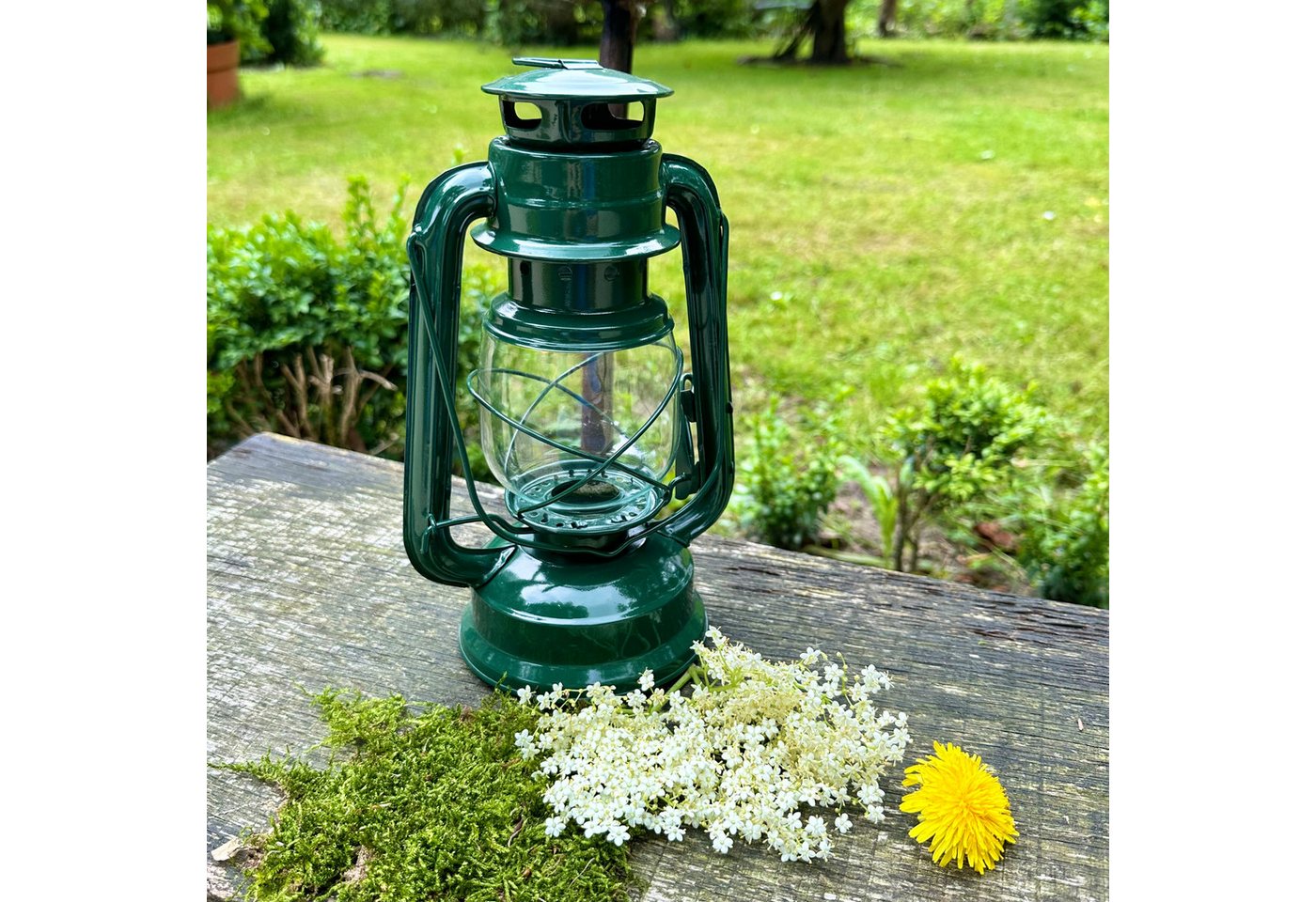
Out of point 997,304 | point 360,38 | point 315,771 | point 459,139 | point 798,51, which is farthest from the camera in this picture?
point 360,38

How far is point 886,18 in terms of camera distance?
11.2 metres

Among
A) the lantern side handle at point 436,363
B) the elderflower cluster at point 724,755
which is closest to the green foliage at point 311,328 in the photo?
the lantern side handle at point 436,363

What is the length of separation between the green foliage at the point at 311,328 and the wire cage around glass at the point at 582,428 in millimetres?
1156

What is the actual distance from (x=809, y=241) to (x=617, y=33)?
10.7 feet

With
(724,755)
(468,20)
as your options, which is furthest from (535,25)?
(724,755)

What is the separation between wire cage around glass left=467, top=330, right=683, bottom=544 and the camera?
5.38 feet

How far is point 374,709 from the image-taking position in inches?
60.2

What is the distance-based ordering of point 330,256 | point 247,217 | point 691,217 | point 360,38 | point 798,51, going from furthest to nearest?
point 360,38, point 798,51, point 247,217, point 330,256, point 691,217

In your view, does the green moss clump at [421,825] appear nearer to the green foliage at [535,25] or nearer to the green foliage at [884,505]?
the green foliage at [884,505]

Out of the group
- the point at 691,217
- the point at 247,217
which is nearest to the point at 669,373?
the point at 691,217

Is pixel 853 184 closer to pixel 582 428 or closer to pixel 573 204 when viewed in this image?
pixel 582 428

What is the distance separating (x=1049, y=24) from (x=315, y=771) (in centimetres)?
1133

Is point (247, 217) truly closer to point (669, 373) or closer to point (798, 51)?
point (669, 373)

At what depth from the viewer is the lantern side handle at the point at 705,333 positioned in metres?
1.56
